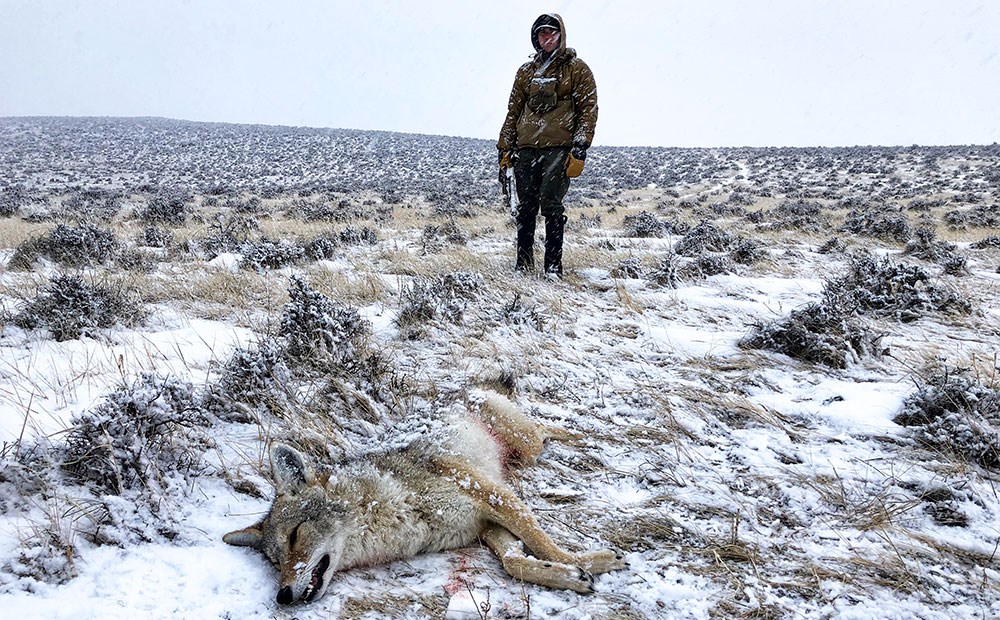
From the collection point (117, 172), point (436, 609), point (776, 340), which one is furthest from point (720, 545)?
point (117, 172)

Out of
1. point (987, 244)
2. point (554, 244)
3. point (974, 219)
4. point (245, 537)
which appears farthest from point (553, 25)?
point (974, 219)

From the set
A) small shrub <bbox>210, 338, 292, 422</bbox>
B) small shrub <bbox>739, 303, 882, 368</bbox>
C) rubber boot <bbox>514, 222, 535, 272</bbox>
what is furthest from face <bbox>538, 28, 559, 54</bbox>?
small shrub <bbox>210, 338, 292, 422</bbox>

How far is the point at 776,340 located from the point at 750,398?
1.01m

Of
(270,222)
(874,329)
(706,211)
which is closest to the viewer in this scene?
(874,329)

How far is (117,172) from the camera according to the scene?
3061cm

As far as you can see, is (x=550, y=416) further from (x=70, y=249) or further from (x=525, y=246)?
(x=70, y=249)

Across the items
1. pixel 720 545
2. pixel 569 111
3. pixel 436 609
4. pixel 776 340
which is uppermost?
pixel 569 111

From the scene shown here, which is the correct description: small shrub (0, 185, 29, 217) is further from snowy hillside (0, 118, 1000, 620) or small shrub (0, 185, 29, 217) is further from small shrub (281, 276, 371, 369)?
small shrub (281, 276, 371, 369)

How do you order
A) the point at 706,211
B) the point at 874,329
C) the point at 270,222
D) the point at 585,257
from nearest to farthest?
1. the point at 874,329
2. the point at 585,257
3. the point at 270,222
4. the point at 706,211

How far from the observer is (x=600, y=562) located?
2189mm

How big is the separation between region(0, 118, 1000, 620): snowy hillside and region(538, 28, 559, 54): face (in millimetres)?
2816

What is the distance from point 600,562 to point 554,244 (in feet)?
16.3

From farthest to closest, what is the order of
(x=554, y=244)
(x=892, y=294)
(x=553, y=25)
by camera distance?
(x=554, y=244), (x=553, y=25), (x=892, y=294)

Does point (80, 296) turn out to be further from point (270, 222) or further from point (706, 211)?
point (706, 211)
